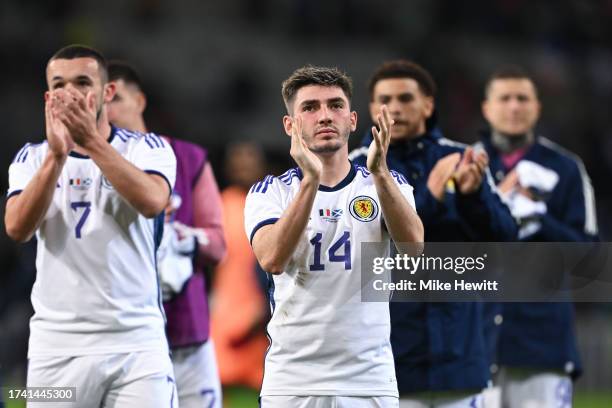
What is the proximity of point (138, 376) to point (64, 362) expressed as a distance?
0.35 metres

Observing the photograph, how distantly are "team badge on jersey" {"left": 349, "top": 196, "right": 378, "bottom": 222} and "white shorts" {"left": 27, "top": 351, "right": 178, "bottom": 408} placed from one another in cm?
124

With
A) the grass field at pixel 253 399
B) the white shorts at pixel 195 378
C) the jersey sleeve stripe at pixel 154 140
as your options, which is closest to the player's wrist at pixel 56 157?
the jersey sleeve stripe at pixel 154 140

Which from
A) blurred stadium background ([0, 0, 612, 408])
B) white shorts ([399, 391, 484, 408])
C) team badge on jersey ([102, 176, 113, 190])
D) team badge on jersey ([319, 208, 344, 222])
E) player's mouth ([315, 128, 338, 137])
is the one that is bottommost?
white shorts ([399, 391, 484, 408])

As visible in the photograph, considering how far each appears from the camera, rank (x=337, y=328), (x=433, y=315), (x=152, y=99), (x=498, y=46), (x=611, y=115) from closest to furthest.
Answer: (x=337, y=328)
(x=433, y=315)
(x=152, y=99)
(x=611, y=115)
(x=498, y=46)

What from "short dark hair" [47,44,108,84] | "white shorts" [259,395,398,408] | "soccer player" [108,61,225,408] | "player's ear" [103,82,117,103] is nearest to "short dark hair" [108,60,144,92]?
"soccer player" [108,61,225,408]

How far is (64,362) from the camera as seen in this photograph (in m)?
5.07

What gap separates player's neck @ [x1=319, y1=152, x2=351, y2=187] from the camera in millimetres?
4902

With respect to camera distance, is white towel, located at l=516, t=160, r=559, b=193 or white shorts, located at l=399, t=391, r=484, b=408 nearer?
white shorts, located at l=399, t=391, r=484, b=408

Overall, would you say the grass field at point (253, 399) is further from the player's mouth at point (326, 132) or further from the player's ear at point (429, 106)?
the player's mouth at point (326, 132)

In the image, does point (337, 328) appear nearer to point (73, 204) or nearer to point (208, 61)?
point (73, 204)

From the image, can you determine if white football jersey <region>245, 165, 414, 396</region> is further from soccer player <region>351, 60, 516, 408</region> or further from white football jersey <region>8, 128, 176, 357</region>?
soccer player <region>351, 60, 516, 408</region>

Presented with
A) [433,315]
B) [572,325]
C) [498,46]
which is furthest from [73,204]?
[498,46]

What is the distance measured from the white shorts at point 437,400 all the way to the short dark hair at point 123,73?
256 centimetres

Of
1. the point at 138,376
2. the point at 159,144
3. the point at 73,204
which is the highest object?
the point at 159,144
